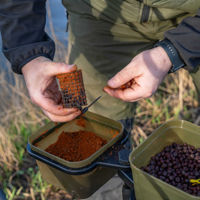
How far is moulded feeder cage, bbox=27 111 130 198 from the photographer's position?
108 centimetres

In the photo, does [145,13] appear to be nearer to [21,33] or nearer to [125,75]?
[125,75]

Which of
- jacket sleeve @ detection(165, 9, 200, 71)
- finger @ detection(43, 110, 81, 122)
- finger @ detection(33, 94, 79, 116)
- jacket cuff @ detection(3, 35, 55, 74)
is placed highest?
jacket sleeve @ detection(165, 9, 200, 71)

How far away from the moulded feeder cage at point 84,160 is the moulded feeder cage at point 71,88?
16 cm

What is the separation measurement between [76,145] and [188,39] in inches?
26.7

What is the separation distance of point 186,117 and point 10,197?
1672 mm

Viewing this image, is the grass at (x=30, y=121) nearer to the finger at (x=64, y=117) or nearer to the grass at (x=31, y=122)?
the grass at (x=31, y=122)

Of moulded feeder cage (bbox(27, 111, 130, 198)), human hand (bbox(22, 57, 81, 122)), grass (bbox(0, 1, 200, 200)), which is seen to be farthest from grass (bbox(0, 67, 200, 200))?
human hand (bbox(22, 57, 81, 122))

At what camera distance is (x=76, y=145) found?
49.8 inches

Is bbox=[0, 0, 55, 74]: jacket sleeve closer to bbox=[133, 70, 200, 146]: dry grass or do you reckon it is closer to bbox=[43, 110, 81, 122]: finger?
bbox=[43, 110, 81, 122]: finger

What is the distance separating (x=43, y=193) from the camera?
82.0 inches

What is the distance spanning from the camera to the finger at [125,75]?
120 cm

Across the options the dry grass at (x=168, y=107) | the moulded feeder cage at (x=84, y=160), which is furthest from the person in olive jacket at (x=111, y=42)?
the dry grass at (x=168, y=107)

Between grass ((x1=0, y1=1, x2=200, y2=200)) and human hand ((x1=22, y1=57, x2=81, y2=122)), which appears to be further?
grass ((x1=0, y1=1, x2=200, y2=200))

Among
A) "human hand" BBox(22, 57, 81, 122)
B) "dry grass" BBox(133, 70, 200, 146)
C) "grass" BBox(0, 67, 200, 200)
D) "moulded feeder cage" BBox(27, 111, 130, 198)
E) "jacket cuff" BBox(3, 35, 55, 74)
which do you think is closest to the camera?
"moulded feeder cage" BBox(27, 111, 130, 198)
